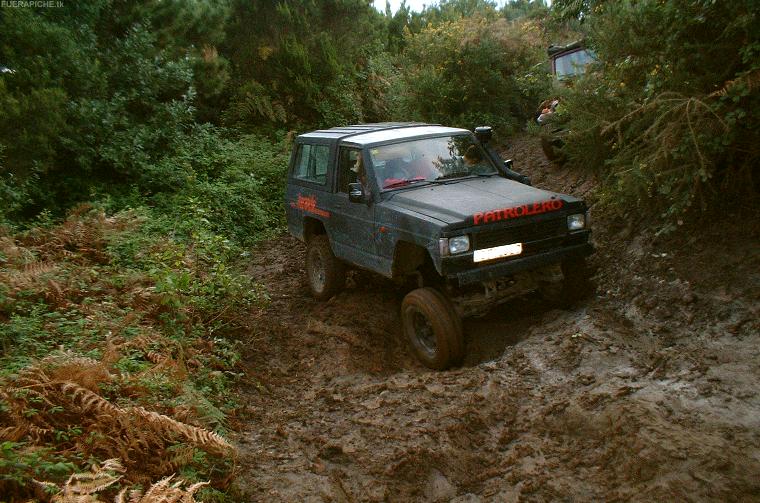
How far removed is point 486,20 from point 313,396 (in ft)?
40.8

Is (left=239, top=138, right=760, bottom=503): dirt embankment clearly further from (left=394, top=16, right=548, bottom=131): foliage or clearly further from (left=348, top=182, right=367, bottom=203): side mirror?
(left=394, top=16, right=548, bottom=131): foliage

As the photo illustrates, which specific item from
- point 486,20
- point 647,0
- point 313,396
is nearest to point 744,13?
point 647,0

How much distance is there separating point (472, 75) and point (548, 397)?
1073 centimetres

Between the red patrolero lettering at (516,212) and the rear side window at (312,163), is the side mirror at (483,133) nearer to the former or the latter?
the red patrolero lettering at (516,212)

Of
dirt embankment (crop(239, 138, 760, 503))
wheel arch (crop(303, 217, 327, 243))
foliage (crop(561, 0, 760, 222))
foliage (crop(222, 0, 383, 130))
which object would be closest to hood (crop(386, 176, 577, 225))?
foliage (crop(561, 0, 760, 222))

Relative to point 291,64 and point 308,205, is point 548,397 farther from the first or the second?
point 291,64

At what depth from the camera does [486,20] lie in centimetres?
1519

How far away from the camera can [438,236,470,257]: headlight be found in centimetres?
511

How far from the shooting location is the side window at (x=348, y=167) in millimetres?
6422

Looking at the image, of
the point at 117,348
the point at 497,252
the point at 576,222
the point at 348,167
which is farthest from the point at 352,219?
the point at 117,348

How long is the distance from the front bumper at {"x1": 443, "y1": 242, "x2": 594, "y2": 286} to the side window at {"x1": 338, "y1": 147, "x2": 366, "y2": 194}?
1.69 meters

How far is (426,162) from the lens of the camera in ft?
20.7

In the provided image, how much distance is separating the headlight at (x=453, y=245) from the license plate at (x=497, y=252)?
0.37 feet

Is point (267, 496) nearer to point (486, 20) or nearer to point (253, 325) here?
point (253, 325)
